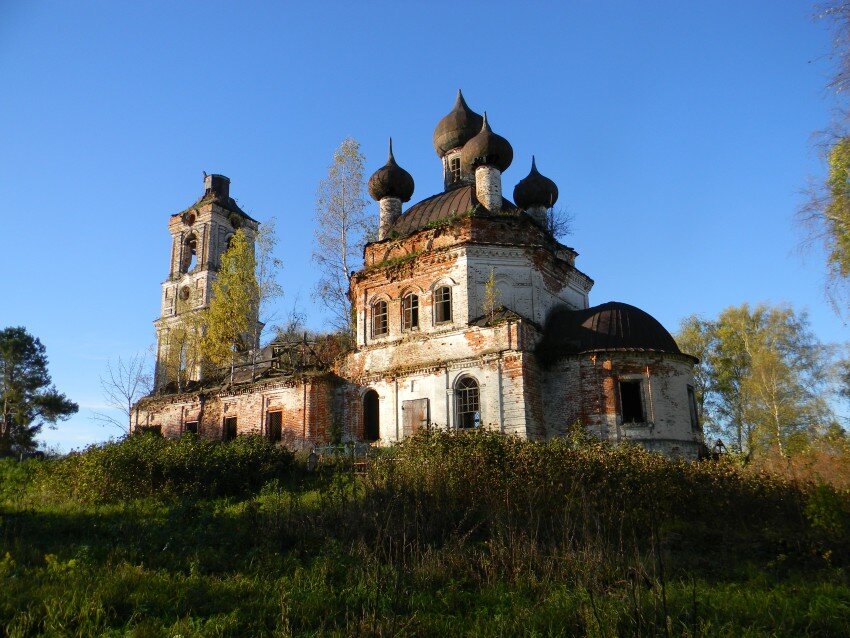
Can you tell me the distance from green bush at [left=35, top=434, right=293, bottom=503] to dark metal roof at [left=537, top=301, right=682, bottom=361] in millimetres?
→ 8912

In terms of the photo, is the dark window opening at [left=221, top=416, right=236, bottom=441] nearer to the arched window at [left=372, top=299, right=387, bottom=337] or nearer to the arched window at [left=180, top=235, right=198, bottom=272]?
the arched window at [left=372, top=299, right=387, bottom=337]

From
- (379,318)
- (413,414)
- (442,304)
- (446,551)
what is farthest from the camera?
(379,318)

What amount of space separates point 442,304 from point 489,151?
220 inches

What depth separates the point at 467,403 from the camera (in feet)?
64.5

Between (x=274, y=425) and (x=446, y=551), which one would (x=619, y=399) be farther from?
(x=446, y=551)

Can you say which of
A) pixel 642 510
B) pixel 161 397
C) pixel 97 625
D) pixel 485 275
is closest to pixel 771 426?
pixel 485 275

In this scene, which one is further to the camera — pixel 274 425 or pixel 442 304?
pixel 274 425

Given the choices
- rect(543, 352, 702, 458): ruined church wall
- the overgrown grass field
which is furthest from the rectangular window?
the overgrown grass field

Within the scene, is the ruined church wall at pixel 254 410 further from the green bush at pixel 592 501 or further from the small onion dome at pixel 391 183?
the green bush at pixel 592 501

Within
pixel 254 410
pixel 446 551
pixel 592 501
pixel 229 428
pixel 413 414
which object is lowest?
pixel 446 551

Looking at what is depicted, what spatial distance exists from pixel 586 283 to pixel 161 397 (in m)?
17.1

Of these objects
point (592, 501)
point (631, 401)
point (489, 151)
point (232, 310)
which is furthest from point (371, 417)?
point (592, 501)

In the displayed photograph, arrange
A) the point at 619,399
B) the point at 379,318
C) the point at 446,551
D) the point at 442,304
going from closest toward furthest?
the point at 446,551, the point at 619,399, the point at 442,304, the point at 379,318

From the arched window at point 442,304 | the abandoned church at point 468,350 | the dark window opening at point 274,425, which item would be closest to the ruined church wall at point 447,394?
the abandoned church at point 468,350
